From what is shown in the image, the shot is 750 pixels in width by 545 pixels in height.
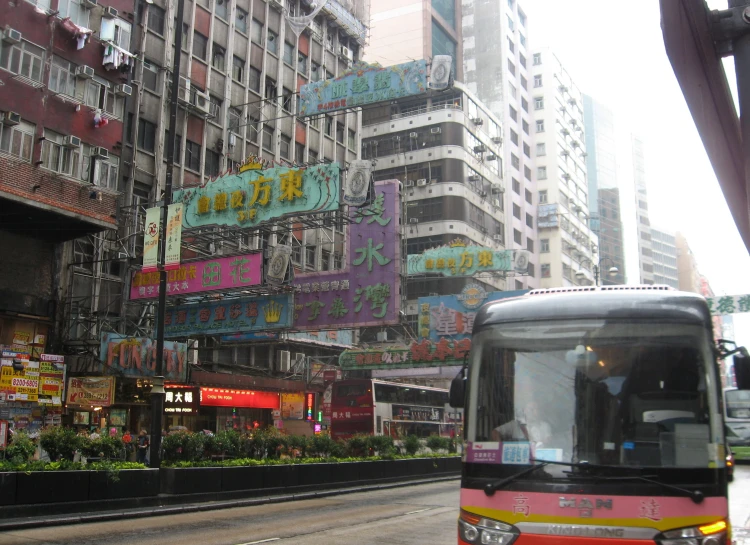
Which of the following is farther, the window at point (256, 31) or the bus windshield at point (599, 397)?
the window at point (256, 31)

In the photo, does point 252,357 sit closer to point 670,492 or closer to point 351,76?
point 351,76

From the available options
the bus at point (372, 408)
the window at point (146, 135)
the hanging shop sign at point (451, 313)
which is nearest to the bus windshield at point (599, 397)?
the bus at point (372, 408)

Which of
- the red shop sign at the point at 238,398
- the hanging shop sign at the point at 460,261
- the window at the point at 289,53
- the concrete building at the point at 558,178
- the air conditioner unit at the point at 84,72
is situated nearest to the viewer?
the air conditioner unit at the point at 84,72

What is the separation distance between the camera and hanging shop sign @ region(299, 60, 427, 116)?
25297 millimetres

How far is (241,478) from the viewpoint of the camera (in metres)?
19.0

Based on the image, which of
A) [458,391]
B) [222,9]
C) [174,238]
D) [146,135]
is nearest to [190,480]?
[174,238]

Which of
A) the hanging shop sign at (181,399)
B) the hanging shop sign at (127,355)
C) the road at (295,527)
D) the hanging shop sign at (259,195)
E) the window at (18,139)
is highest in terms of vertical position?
the window at (18,139)

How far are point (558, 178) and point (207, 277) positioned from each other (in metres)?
64.0

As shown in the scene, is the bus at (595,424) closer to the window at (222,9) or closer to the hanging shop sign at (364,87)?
the hanging shop sign at (364,87)

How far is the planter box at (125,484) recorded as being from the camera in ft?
50.1

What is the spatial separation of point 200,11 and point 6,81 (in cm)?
1603

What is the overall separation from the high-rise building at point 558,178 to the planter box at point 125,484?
2481 inches

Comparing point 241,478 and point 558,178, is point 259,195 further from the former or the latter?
point 558,178

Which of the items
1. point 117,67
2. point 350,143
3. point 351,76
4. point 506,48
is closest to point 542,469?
point 351,76
